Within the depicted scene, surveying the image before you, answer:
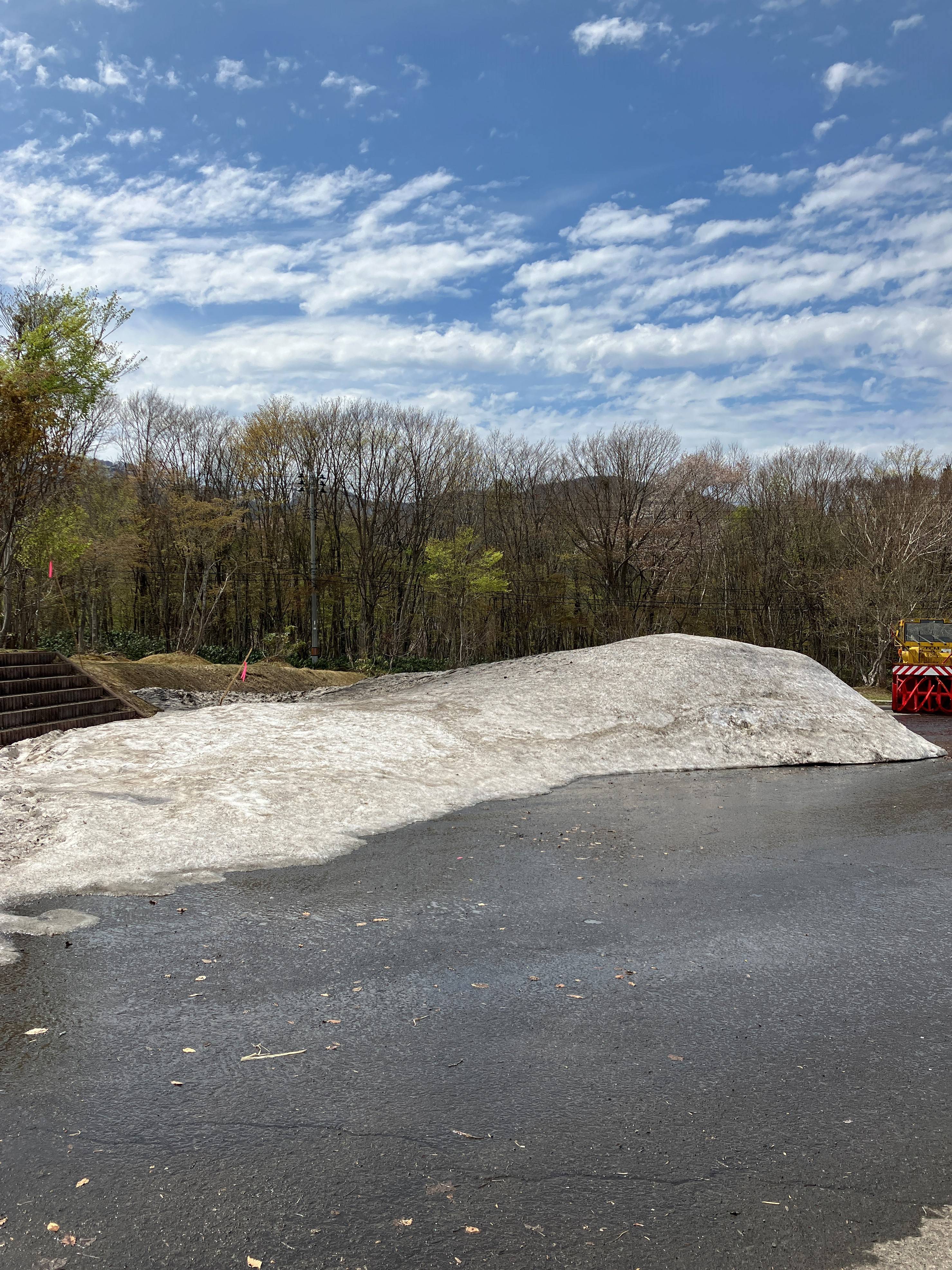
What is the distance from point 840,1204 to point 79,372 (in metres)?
22.9

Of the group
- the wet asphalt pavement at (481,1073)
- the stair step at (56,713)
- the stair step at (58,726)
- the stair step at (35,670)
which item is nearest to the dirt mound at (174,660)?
the stair step at (35,670)

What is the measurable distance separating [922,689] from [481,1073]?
21224 mm

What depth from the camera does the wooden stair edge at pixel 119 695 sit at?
48.7 feet

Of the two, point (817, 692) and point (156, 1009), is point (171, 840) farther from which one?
point (817, 692)

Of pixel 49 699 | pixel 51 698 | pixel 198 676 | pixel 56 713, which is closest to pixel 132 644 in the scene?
pixel 198 676

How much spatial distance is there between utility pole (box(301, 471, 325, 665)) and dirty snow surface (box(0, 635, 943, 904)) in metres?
16.2

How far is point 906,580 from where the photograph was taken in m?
30.7

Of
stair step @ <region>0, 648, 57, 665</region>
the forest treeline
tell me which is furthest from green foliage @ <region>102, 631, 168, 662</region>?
stair step @ <region>0, 648, 57, 665</region>

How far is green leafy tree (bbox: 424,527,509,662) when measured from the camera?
34869 millimetres

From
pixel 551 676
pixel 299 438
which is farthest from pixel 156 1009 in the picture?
pixel 299 438

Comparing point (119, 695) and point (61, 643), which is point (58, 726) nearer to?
point (119, 695)

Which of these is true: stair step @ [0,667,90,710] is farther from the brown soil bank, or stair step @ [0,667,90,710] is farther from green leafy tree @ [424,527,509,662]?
green leafy tree @ [424,527,509,662]

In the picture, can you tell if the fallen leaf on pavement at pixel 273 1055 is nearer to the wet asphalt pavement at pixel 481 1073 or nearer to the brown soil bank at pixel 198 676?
the wet asphalt pavement at pixel 481 1073

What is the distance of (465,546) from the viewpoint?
3550 centimetres
